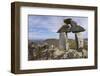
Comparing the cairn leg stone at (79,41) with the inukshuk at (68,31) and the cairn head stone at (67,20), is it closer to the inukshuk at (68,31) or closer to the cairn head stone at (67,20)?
the inukshuk at (68,31)

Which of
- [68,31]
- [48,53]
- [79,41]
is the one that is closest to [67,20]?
[68,31]

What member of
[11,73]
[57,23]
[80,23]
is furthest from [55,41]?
[11,73]

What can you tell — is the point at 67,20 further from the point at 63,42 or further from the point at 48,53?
the point at 48,53

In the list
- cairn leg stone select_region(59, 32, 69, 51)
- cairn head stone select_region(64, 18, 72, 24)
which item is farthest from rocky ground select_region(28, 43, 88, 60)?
cairn head stone select_region(64, 18, 72, 24)

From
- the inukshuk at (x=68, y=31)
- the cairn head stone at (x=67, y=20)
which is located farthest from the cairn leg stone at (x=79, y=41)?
the cairn head stone at (x=67, y=20)

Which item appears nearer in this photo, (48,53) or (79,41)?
(48,53)

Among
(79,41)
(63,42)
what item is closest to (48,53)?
(63,42)

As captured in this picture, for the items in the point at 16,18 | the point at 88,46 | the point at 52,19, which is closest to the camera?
the point at 16,18

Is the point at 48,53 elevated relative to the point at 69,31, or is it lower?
lower

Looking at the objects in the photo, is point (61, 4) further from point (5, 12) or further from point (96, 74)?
point (96, 74)
